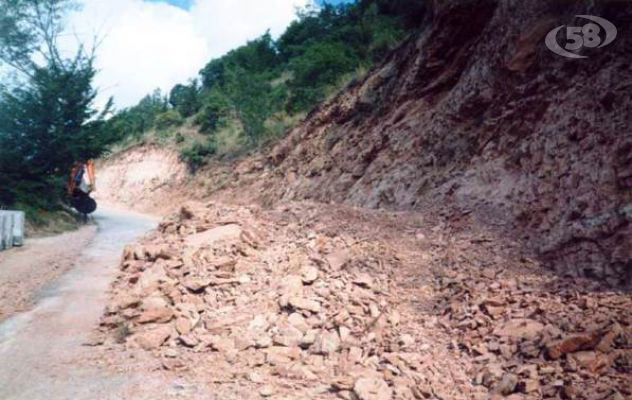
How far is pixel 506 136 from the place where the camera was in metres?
7.07

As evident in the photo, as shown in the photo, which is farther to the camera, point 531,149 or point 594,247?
point 531,149

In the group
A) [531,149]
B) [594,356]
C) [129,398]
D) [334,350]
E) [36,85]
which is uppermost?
[36,85]

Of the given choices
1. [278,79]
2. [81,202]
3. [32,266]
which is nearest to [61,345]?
[32,266]

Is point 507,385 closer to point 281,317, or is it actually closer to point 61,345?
point 281,317

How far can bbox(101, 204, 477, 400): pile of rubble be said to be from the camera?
12.8ft

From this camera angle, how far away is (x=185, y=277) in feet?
19.1

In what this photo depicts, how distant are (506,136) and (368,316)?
3912mm

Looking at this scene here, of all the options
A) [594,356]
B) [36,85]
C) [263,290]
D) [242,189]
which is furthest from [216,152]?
[594,356]

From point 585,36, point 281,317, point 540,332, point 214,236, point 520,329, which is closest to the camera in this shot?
point 540,332

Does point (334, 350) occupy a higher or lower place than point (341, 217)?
lower

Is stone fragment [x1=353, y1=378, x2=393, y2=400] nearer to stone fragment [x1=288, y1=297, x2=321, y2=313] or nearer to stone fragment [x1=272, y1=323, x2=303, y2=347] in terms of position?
stone fragment [x1=272, y1=323, x2=303, y2=347]

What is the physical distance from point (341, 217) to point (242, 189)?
8922 millimetres

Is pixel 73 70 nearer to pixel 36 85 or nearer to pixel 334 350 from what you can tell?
pixel 36 85

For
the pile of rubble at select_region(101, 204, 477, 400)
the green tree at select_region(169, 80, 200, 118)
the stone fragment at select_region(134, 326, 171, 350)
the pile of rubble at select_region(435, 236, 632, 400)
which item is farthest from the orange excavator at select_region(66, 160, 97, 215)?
the green tree at select_region(169, 80, 200, 118)
